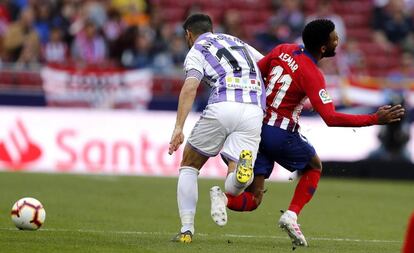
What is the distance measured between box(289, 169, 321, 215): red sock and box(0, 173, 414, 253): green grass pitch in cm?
39

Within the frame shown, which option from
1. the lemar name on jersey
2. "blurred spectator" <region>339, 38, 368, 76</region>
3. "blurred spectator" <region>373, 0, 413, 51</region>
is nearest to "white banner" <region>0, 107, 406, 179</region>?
"blurred spectator" <region>339, 38, 368, 76</region>

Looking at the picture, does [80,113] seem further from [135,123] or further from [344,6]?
[344,6]

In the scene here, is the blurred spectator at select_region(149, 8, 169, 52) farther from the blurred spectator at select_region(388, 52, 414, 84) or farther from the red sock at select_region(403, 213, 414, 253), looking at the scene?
the red sock at select_region(403, 213, 414, 253)

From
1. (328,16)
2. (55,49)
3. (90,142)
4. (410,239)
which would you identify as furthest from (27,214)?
(328,16)

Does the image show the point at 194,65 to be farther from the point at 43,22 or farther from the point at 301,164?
the point at 43,22

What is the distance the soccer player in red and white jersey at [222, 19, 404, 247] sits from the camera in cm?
997

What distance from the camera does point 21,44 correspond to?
2141 cm

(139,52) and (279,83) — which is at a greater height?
(279,83)

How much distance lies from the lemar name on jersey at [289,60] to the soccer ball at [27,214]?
8.74 ft

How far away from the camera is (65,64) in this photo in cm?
2084

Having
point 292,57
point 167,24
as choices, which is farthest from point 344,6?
point 292,57

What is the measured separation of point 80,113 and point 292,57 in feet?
33.9

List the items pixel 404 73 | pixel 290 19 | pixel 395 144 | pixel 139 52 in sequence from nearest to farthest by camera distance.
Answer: pixel 395 144 → pixel 139 52 → pixel 404 73 → pixel 290 19

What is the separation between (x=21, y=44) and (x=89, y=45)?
154 cm
